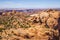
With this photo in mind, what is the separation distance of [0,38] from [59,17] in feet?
55.1

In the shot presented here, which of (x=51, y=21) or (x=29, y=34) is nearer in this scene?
(x=29, y=34)

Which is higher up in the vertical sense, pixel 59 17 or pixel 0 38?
pixel 59 17

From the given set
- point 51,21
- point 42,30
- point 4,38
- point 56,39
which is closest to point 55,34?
point 56,39

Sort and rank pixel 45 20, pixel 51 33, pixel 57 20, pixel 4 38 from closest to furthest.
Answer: pixel 4 38 → pixel 51 33 → pixel 57 20 → pixel 45 20

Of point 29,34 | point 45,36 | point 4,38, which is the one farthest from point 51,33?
point 4,38

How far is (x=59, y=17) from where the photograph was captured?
40.3 meters

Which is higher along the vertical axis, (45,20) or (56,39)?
(45,20)

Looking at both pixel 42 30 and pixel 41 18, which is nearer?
pixel 42 30

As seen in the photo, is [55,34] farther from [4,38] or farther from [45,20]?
[4,38]

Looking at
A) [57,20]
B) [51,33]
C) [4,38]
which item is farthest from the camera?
[57,20]

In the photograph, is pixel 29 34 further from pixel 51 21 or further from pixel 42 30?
pixel 51 21

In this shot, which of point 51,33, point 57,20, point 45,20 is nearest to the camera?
point 51,33

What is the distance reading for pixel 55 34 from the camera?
34.7 m

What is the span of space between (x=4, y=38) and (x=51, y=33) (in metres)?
10.0
